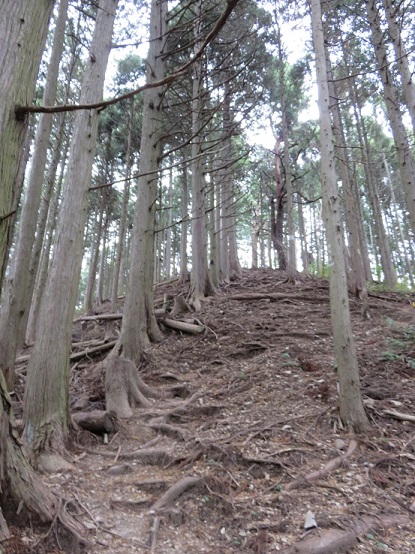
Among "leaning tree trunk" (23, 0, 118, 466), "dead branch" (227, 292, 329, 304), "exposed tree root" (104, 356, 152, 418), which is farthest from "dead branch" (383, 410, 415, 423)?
"dead branch" (227, 292, 329, 304)

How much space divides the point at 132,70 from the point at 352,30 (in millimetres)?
7715

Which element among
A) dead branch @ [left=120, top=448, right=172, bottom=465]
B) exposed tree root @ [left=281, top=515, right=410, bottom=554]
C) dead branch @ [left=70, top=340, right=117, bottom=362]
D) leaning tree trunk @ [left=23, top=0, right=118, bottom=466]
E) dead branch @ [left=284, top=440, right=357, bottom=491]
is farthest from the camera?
dead branch @ [left=70, top=340, right=117, bottom=362]

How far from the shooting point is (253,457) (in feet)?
12.5

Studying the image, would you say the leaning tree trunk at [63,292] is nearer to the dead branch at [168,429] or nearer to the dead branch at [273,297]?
the dead branch at [168,429]

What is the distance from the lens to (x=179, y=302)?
9.87m

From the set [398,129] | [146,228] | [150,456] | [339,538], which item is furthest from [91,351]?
[398,129]

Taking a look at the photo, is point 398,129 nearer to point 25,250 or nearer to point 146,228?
point 146,228

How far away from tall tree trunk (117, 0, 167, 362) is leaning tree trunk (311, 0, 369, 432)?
3.78 metres

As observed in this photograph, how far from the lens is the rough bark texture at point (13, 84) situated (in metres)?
1.85

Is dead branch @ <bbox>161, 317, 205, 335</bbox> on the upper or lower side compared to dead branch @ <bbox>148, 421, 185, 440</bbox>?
upper

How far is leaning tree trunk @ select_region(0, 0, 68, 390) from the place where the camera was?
5422 mm

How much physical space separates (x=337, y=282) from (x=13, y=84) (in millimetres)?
3790

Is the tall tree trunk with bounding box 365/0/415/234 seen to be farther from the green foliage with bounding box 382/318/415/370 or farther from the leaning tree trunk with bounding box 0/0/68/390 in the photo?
the leaning tree trunk with bounding box 0/0/68/390

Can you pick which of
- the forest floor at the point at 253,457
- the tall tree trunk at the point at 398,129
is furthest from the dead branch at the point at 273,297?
the tall tree trunk at the point at 398,129
